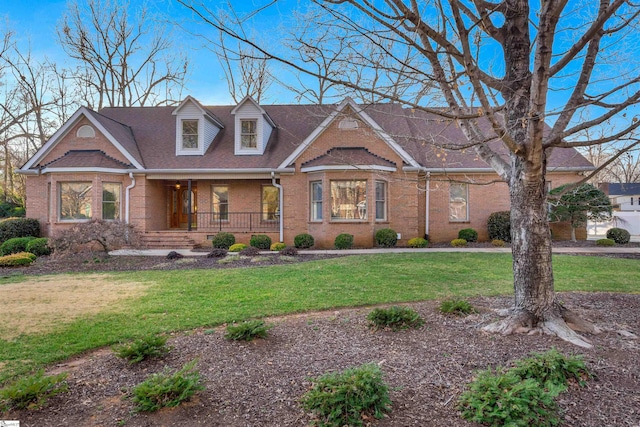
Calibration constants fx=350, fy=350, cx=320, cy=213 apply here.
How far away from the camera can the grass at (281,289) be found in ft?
14.5

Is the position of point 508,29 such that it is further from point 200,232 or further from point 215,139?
point 215,139

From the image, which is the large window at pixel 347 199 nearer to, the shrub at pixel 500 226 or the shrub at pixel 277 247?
the shrub at pixel 277 247

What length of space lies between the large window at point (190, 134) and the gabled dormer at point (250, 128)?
1895 millimetres

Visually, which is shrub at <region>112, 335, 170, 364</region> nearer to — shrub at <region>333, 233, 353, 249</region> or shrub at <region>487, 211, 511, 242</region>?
shrub at <region>333, 233, 353, 249</region>

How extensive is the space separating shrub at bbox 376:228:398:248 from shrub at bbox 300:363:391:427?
11.1 metres

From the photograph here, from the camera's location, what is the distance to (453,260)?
9875 millimetres

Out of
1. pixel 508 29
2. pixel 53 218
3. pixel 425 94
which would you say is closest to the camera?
pixel 508 29

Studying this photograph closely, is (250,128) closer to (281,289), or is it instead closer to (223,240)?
(223,240)

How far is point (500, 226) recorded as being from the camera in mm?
14250

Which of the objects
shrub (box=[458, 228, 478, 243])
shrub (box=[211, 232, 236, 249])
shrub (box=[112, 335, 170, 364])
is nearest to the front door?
shrub (box=[211, 232, 236, 249])

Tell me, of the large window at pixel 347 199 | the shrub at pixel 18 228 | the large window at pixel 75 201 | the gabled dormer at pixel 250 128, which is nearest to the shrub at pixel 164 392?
the large window at pixel 347 199

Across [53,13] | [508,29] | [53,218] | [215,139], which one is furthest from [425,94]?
[53,13]

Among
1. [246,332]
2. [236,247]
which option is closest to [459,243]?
[236,247]

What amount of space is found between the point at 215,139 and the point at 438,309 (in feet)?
48.5
